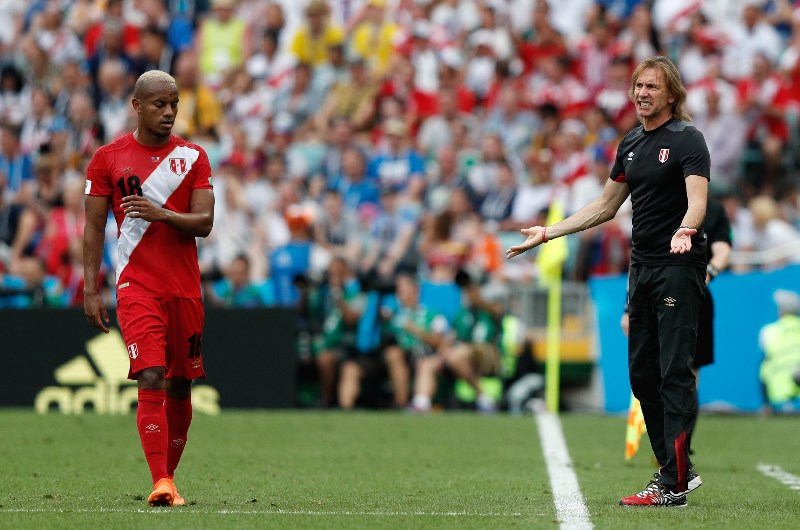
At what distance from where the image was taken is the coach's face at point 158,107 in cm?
723

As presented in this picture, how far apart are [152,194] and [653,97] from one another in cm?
264

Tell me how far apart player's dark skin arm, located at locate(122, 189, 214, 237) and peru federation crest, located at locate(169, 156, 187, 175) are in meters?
0.13

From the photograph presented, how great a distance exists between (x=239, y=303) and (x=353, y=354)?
59.5 inches

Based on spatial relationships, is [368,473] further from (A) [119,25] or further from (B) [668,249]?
(A) [119,25]

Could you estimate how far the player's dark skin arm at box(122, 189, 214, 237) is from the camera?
23.4ft

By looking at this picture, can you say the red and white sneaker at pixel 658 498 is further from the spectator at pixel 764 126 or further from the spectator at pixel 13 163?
the spectator at pixel 13 163

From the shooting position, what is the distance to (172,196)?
7.38m

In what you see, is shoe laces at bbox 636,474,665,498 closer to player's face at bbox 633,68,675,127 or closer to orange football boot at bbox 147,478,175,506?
player's face at bbox 633,68,675,127

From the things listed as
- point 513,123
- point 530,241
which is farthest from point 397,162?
point 530,241

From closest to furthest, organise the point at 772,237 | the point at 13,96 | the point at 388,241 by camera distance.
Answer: the point at 772,237
the point at 388,241
the point at 13,96

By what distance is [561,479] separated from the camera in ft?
29.3

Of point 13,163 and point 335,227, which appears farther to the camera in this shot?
point 13,163

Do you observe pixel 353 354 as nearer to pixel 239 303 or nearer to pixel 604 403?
pixel 239 303

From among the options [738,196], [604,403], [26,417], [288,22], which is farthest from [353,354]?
[288,22]
